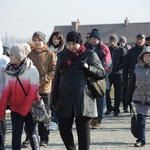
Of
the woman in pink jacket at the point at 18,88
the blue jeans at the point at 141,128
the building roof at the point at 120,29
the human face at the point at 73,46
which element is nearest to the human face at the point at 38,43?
the woman in pink jacket at the point at 18,88

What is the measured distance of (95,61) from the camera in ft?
17.2

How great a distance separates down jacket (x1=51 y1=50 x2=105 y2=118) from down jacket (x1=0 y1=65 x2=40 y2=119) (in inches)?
13.7

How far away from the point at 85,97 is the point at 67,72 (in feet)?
1.30

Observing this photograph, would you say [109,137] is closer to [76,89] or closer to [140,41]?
[76,89]

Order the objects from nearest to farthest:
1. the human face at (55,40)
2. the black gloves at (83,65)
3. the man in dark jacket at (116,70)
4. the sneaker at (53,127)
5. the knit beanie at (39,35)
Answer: the black gloves at (83,65), the knit beanie at (39,35), the human face at (55,40), the sneaker at (53,127), the man in dark jacket at (116,70)

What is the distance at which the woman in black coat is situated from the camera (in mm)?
5121

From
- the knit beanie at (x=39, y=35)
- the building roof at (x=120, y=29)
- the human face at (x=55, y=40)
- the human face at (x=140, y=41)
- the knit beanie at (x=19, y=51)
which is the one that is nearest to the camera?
the knit beanie at (x=19, y=51)

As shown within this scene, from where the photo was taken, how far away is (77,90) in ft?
16.8

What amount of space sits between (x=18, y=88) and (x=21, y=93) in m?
0.08

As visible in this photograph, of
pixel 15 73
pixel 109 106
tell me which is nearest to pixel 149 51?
pixel 15 73

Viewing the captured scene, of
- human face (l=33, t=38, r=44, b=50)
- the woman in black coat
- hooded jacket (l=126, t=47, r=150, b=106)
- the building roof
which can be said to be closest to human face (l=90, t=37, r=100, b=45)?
hooded jacket (l=126, t=47, r=150, b=106)

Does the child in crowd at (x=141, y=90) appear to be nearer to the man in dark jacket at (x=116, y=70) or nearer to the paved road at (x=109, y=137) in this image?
the paved road at (x=109, y=137)

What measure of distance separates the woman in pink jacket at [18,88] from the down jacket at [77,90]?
1.23 feet

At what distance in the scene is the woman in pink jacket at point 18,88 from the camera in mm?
5277
